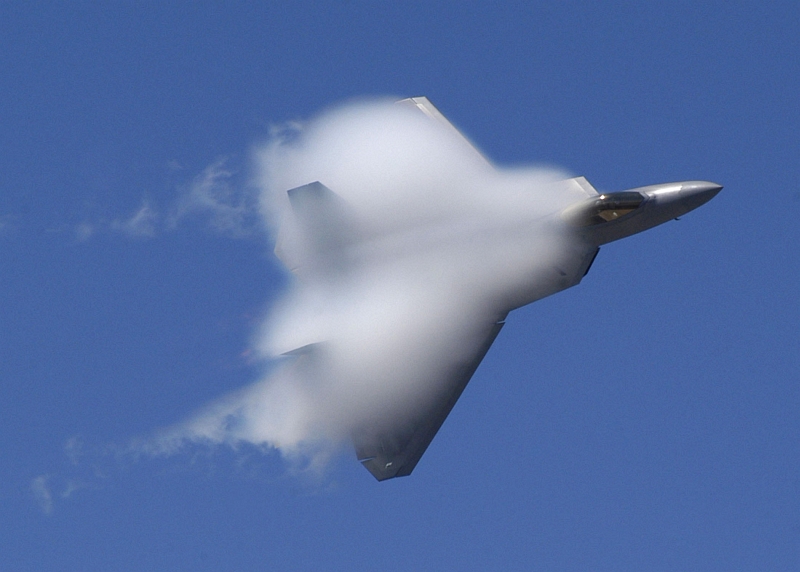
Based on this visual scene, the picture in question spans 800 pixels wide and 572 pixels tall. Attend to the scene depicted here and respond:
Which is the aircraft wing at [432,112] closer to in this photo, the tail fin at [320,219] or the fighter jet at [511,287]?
the fighter jet at [511,287]

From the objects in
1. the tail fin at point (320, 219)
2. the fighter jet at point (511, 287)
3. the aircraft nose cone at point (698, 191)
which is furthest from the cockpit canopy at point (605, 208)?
the tail fin at point (320, 219)

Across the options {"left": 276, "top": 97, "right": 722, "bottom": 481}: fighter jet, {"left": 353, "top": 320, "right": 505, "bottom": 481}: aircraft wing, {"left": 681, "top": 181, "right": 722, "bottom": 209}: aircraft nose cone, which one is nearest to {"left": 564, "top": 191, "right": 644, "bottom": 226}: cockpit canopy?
{"left": 276, "top": 97, "right": 722, "bottom": 481}: fighter jet

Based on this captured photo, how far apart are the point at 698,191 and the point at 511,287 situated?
593 centimetres

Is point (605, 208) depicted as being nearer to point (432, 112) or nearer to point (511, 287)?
point (511, 287)

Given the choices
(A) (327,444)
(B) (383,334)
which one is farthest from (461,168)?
(A) (327,444)

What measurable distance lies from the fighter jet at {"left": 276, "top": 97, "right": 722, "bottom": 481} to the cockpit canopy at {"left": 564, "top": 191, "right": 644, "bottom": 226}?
28 millimetres

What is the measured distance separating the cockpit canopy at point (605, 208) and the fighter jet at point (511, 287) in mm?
28

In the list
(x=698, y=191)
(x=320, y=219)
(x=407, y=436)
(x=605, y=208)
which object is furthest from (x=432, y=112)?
(x=407, y=436)

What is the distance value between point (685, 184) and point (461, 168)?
269 inches

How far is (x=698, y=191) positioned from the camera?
124 ft

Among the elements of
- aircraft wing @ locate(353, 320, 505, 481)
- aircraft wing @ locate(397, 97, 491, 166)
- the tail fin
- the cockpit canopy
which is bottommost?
aircraft wing @ locate(353, 320, 505, 481)

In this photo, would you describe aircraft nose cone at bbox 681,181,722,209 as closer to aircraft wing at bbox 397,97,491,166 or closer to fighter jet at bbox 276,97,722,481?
fighter jet at bbox 276,97,722,481

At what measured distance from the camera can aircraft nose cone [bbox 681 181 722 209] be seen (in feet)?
124

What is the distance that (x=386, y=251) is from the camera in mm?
39250
